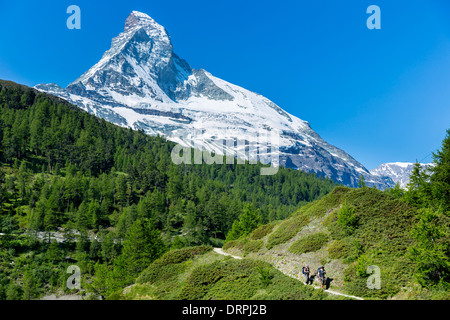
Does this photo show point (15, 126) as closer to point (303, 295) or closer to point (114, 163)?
point (114, 163)

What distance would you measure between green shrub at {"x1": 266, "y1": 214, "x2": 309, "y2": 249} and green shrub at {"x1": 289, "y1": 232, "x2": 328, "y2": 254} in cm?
328

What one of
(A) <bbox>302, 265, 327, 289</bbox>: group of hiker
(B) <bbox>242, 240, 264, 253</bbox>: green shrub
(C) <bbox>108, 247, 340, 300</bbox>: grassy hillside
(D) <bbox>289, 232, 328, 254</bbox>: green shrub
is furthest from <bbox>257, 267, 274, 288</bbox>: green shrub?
(B) <bbox>242, 240, 264, 253</bbox>: green shrub

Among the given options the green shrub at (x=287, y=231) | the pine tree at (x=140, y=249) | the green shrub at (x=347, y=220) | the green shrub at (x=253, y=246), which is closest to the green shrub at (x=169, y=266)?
the green shrub at (x=253, y=246)

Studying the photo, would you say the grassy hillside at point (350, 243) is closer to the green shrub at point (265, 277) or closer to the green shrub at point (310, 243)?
the green shrub at point (310, 243)

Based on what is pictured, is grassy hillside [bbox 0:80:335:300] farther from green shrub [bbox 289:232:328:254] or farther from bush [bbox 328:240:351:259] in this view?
bush [bbox 328:240:351:259]

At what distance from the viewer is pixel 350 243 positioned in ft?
97.0

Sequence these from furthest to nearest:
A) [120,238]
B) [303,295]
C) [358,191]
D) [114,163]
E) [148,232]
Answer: [114,163] → [120,238] → [148,232] → [358,191] → [303,295]

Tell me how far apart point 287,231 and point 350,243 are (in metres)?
11.5

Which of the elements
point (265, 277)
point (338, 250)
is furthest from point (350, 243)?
point (265, 277)

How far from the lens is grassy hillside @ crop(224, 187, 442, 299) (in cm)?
2292

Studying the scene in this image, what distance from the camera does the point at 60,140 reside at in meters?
134

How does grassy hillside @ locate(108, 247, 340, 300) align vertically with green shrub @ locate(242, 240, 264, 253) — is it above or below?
below

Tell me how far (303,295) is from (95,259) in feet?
261
